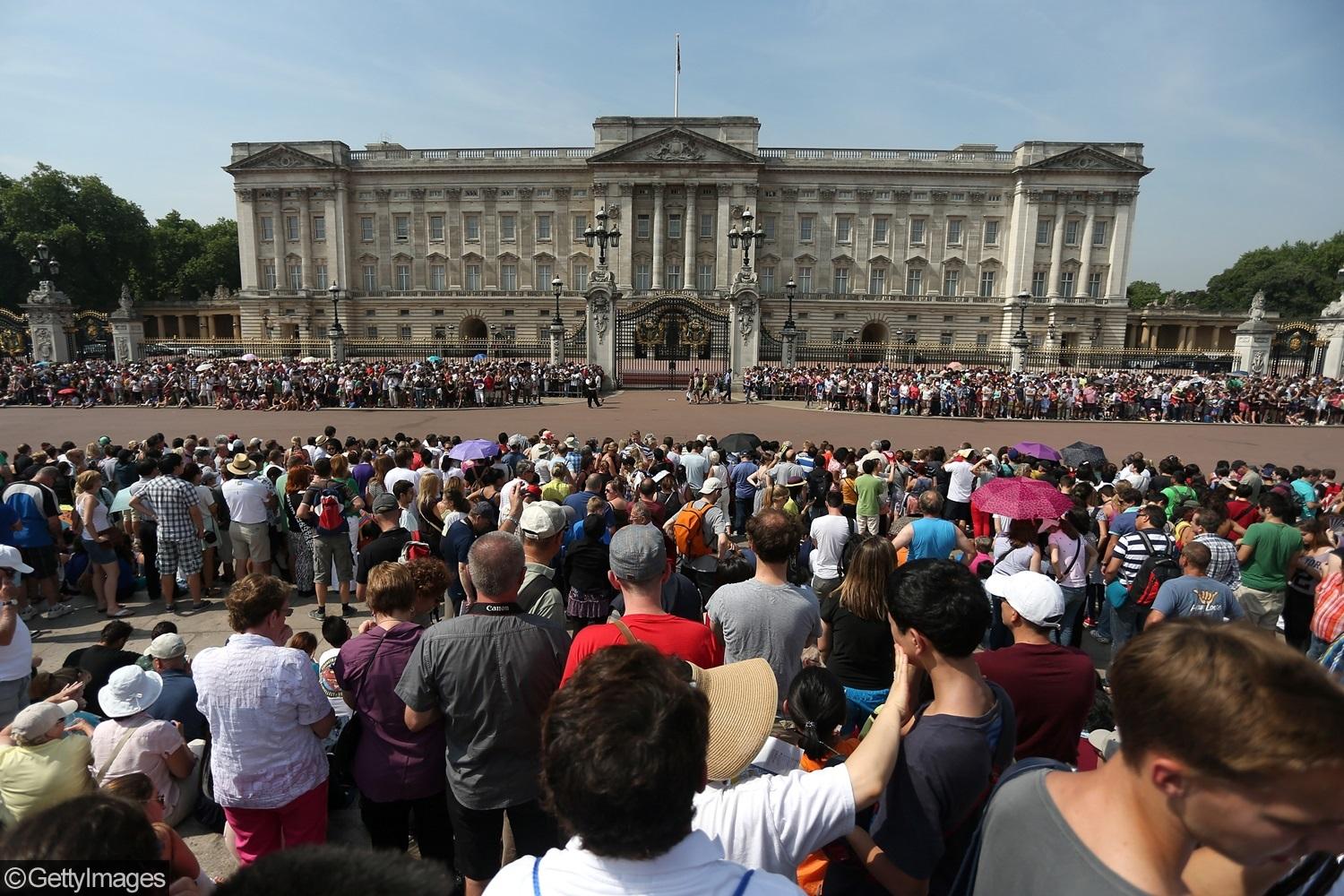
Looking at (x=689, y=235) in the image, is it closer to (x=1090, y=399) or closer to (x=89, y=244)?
(x=1090, y=399)

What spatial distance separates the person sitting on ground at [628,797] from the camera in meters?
1.44

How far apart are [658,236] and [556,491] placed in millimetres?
50390

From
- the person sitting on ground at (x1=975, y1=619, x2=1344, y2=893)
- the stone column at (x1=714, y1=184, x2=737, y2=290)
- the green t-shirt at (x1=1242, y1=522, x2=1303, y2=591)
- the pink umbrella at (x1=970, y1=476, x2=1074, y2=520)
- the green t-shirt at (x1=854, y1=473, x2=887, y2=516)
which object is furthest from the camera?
the stone column at (x1=714, y1=184, x2=737, y2=290)

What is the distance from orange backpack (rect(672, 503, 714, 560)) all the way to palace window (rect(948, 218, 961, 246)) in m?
58.3

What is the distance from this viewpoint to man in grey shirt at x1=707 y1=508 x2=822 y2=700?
3.75 meters

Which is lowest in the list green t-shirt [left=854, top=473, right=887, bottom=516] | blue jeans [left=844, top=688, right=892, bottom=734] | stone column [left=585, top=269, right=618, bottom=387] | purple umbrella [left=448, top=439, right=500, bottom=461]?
blue jeans [left=844, top=688, right=892, bottom=734]

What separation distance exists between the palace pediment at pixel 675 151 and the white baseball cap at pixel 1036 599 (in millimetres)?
55537

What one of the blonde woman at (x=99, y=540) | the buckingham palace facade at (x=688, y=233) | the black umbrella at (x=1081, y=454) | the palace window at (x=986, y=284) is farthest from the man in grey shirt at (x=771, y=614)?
the palace window at (x=986, y=284)

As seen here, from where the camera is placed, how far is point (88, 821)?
136cm

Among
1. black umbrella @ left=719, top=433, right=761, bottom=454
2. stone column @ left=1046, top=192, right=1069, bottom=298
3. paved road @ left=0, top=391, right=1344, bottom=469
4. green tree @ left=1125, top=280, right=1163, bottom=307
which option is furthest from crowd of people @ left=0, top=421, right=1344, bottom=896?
green tree @ left=1125, top=280, right=1163, bottom=307

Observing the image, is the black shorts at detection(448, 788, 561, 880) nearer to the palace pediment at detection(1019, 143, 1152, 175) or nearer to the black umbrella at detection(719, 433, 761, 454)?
the black umbrella at detection(719, 433, 761, 454)

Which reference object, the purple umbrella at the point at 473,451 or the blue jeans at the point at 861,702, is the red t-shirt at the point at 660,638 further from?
the purple umbrella at the point at 473,451

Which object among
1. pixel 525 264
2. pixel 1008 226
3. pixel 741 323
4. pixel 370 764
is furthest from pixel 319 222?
pixel 370 764

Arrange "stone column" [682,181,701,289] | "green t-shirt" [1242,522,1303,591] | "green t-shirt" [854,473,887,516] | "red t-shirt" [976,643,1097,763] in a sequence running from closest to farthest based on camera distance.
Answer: "red t-shirt" [976,643,1097,763] < "green t-shirt" [1242,522,1303,591] < "green t-shirt" [854,473,887,516] < "stone column" [682,181,701,289]
